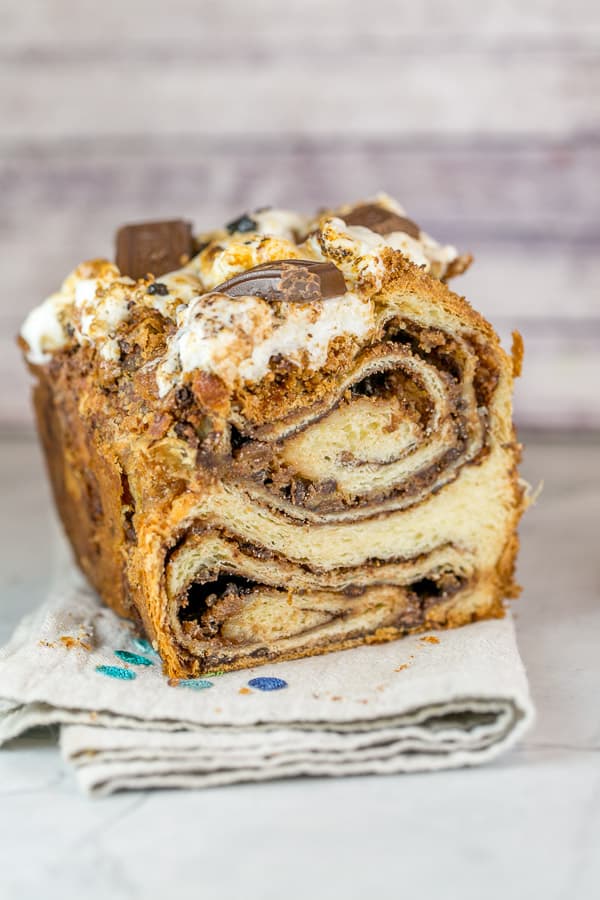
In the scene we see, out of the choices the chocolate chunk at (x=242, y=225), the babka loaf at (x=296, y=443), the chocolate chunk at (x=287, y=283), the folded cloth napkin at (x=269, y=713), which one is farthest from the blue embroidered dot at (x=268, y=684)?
the chocolate chunk at (x=242, y=225)

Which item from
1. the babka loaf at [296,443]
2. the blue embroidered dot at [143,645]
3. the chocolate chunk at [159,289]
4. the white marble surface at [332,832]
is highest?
the chocolate chunk at [159,289]

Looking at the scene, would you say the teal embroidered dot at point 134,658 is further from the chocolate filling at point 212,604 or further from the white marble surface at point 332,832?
the white marble surface at point 332,832

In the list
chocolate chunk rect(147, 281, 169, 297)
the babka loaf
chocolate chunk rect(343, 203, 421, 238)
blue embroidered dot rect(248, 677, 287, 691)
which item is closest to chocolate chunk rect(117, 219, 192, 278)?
the babka loaf

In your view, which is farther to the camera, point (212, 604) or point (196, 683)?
point (212, 604)

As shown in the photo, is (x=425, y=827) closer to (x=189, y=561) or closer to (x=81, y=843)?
(x=81, y=843)

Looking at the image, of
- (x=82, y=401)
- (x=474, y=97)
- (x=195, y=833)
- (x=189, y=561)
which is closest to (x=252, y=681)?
(x=189, y=561)

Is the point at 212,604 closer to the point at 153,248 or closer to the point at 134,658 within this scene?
the point at 134,658

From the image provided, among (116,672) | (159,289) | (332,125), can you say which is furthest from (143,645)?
(332,125)
